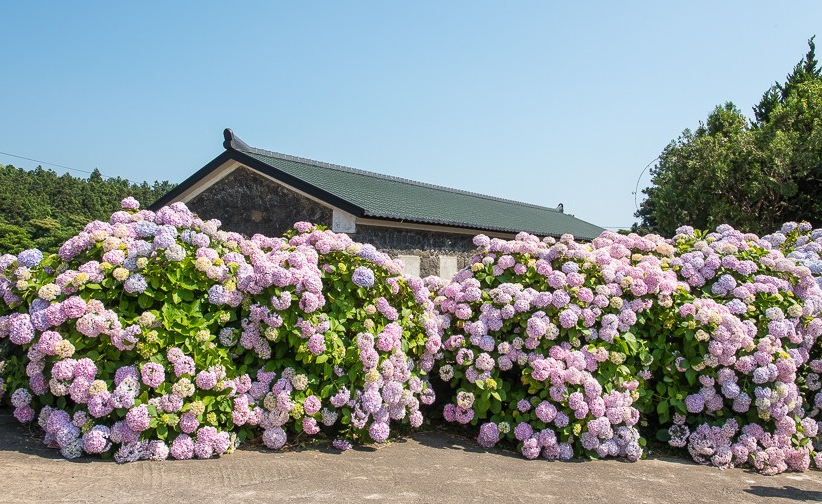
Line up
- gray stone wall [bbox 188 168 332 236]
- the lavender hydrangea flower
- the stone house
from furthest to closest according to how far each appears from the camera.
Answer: gray stone wall [bbox 188 168 332 236] → the stone house → the lavender hydrangea flower

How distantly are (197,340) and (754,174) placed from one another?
16.4 meters

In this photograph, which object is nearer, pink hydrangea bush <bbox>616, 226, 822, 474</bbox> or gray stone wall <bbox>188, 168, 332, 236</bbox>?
pink hydrangea bush <bbox>616, 226, 822, 474</bbox>

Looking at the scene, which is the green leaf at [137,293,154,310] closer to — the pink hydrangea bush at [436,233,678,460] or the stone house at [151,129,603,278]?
the pink hydrangea bush at [436,233,678,460]

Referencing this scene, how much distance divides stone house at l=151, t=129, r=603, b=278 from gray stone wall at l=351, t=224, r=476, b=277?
17mm

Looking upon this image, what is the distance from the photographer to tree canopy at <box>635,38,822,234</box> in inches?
645

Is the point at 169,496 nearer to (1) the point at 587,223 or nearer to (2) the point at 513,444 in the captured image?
(2) the point at 513,444

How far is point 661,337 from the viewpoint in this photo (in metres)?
6.05

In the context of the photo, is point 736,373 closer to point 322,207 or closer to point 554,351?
point 554,351

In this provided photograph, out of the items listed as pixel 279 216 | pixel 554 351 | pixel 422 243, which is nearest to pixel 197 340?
pixel 554 351

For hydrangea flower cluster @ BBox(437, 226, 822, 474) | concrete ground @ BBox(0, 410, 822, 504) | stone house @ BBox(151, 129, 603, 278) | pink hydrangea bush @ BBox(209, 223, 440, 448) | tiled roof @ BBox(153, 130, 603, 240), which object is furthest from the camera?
tiled roof @ BBox(153, 130, 603, 240)

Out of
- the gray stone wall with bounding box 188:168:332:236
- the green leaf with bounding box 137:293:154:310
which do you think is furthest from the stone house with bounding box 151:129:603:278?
the green leaf with bounding box 137:293:154:310

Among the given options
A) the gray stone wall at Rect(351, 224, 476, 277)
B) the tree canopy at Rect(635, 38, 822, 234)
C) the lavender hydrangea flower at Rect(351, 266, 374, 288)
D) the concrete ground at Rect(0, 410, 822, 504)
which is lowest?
the concrete ground at Rect(0, 410, 822, 504)

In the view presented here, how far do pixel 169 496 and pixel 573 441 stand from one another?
345cm

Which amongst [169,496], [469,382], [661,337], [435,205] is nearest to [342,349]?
[469,382]
